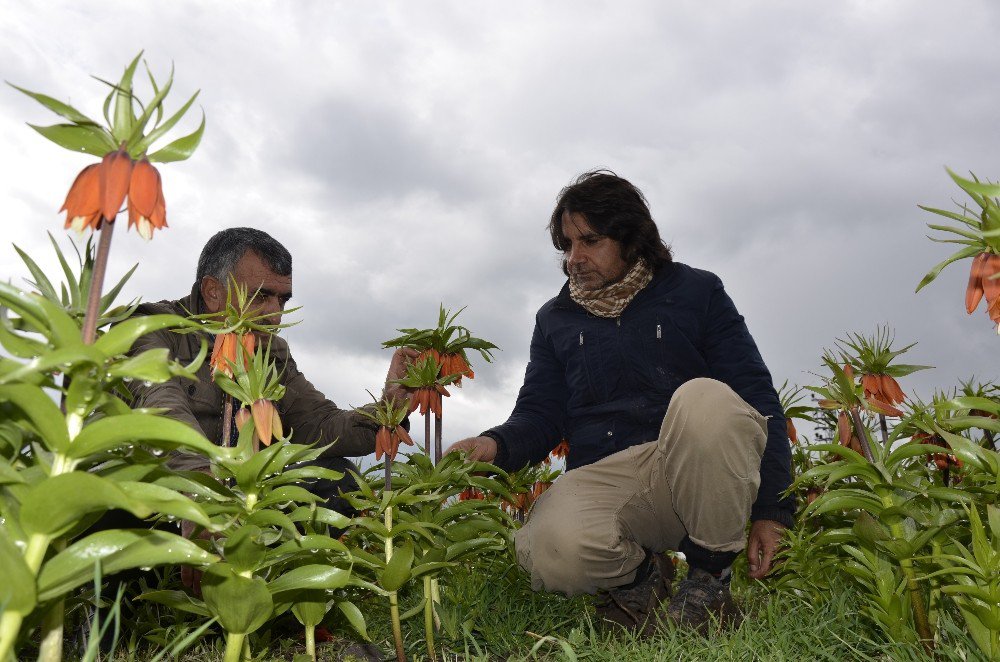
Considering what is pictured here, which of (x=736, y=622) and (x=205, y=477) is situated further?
(x=736, y=622)

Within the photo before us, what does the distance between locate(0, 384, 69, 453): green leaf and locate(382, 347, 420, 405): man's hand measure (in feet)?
7.26

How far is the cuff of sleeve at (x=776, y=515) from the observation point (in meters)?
3.78

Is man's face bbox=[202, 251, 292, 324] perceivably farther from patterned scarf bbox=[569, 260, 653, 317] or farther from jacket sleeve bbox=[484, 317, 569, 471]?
patterned scarf bbox=[569, 260, 653, 317]

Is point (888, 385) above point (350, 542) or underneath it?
above

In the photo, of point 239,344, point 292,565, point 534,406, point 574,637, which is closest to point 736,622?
point 574,637

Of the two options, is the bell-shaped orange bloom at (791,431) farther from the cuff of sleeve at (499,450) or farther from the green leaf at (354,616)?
the green leaf at (354,616)

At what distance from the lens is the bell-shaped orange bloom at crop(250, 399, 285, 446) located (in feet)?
7.56

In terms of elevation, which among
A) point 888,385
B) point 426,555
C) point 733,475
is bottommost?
point 426,555

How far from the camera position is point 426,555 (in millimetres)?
2844

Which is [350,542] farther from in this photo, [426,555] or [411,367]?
[411,367]

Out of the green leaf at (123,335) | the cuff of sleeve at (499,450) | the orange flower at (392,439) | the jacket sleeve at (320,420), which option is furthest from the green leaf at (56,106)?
the cuff of sleeve at (499,450)

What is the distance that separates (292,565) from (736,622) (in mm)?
2209

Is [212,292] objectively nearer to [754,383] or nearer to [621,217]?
[621,217]

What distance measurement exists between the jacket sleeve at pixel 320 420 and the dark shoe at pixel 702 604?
1.74 metres
